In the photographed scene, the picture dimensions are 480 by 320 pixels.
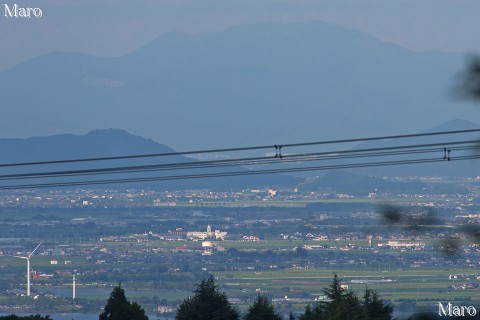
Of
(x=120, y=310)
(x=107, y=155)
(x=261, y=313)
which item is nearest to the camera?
(x=261, y=313)

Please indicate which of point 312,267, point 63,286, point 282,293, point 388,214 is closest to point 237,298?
point 282,293

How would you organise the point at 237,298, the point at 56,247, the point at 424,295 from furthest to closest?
the point at 56,247 < the point at 237,298 < the point at 424,295

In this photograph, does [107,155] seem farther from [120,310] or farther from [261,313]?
[261,313]

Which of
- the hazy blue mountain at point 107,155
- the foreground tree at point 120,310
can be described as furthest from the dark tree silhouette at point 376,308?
the hazy blue mountain at point 107,155

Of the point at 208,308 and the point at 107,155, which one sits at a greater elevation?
the point at 107,155

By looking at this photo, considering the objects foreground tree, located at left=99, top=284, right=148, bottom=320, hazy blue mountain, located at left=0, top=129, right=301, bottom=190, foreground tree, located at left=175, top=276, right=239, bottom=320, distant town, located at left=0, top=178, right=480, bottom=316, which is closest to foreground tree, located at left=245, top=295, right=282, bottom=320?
foreground tree, located at left=175, top=276, right=239, bottom=320

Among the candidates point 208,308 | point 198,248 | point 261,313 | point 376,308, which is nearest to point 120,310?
point 208,308

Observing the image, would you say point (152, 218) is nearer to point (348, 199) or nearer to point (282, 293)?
point (348, 199)

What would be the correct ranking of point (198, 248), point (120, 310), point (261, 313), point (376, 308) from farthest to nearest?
point (198, 248) → point (120, 310) → point (261, 313) → point (376, 308)
